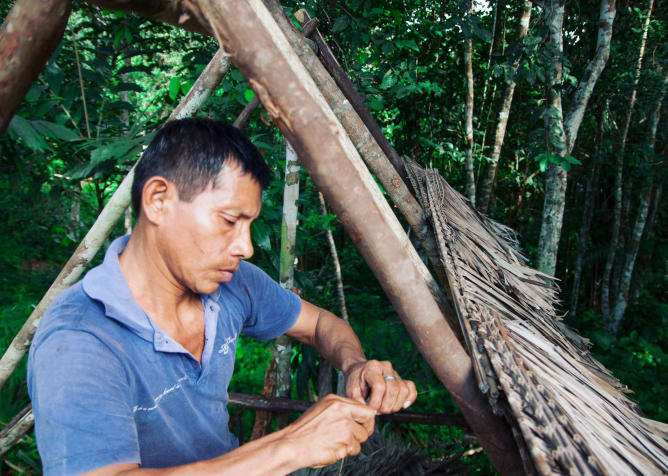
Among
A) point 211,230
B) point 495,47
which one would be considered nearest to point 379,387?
point 211,230

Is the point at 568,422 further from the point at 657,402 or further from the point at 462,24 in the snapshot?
the point at 657,402

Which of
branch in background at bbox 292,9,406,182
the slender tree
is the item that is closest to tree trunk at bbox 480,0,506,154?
the slender tree

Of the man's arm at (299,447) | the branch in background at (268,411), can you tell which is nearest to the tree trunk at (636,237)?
the branch in background at (268,411)

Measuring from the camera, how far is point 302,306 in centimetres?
179

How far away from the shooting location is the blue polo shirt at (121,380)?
0.85 m

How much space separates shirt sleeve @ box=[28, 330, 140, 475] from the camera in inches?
32.7

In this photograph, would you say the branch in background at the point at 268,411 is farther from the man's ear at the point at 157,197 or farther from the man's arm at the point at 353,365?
the man's ear at the point at 157,197

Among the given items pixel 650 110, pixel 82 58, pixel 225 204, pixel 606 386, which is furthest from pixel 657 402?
pixel 82 58

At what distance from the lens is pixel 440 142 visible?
4566mm

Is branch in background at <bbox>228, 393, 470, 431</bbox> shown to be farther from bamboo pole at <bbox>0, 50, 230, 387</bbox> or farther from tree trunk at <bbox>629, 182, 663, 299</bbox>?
tree trunk at <bbox>629, 182, 663, 299</bbox>

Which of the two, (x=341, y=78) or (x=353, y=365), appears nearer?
(x=353, y=365)

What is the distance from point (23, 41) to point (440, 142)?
4.08 meters

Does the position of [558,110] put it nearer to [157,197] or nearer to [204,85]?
[204,85]

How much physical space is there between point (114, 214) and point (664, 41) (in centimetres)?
519
